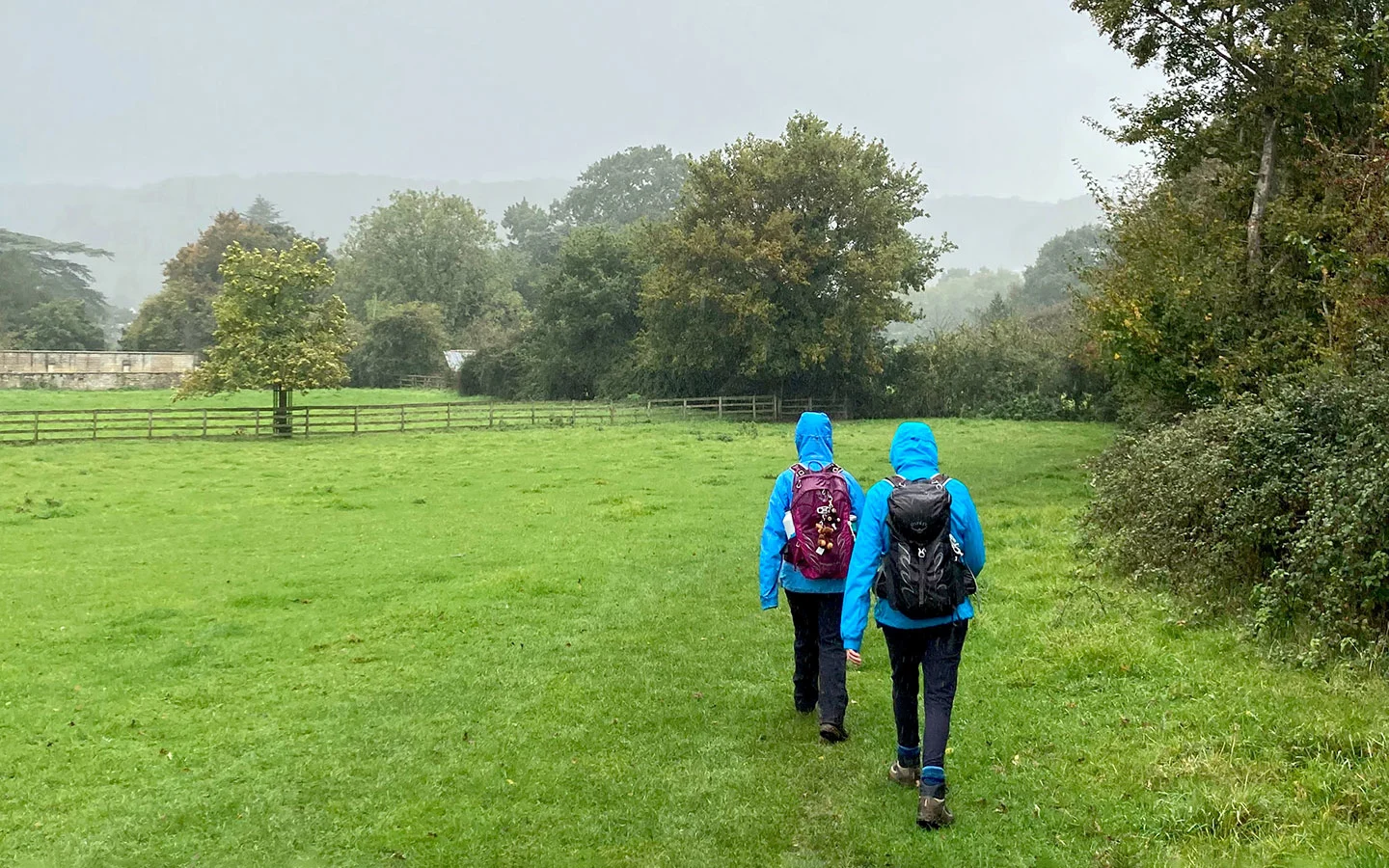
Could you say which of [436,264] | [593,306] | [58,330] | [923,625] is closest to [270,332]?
[593,306]

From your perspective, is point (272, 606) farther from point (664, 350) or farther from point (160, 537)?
point (664, 350)

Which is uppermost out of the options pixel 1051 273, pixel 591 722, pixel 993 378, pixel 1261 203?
pixel 1051 273

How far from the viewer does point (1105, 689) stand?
6.53 meters

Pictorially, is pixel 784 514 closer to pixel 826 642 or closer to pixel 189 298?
pixel 826 642

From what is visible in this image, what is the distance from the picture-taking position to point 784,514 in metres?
5.96

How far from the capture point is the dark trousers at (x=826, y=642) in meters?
5.92

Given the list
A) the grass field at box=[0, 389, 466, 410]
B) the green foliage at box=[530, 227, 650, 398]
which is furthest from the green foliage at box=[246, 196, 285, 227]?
the green foliage at box=[530, 227, 650, 398]

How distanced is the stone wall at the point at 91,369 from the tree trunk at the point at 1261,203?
62042 mm

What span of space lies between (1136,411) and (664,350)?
25.5m

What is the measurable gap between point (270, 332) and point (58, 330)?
52.3 metres

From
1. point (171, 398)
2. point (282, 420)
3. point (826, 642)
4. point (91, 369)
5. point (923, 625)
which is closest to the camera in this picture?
point (923, 625)

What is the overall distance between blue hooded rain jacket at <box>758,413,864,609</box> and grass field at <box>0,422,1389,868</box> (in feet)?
3.21

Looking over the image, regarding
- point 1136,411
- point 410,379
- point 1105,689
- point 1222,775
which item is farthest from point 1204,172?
point 410,379

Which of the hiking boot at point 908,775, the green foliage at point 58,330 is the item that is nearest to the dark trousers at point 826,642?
the hiking boot at point 908,775
